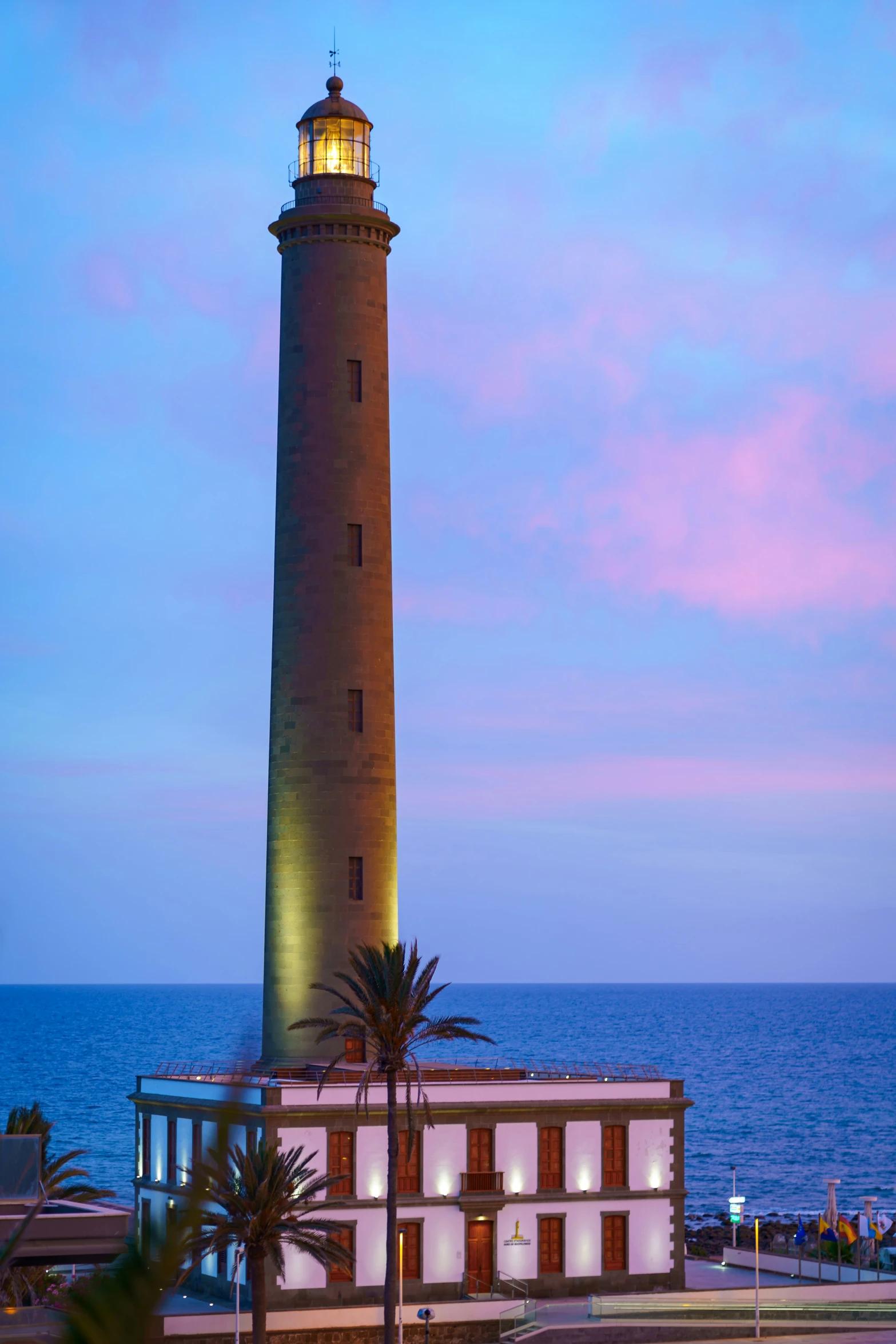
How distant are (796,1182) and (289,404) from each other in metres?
78.7

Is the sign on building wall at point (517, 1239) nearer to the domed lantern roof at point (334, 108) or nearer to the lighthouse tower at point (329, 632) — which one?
the lighthouse tower at point (329, 632)

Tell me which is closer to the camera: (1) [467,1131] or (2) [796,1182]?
(1) [467,1131]

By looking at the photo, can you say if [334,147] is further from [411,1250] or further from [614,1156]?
[411,1250]

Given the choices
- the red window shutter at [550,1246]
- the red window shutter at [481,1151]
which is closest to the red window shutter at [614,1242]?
the red window shutter at [550,1246]

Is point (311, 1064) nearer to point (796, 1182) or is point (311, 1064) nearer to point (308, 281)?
point (308, 281)

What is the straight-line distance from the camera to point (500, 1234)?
1982 inches

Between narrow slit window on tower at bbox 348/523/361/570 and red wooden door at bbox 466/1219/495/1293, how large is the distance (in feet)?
58.8

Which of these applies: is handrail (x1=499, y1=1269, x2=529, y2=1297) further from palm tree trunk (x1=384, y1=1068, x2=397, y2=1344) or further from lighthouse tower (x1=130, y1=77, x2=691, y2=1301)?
palm tree trunk (x1=384, y1=1068, x2=397, y2=1344)

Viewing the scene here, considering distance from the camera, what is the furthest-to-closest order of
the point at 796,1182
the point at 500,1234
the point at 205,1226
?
the point at 796,1182, the point at 500,1234, the point at 205,1226

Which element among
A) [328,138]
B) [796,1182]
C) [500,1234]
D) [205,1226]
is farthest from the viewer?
[796,1182]

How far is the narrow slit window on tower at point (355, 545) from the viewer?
53594mm

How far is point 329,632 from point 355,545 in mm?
2562

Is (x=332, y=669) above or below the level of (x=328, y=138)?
below

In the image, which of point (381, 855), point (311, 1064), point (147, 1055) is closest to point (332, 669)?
point (381, 855)
